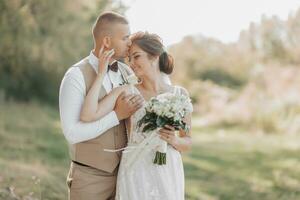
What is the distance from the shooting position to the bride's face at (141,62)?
2.76m

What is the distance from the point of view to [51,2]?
8.97 meters

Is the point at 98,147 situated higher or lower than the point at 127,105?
lower

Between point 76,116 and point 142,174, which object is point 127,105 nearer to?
point 76,116

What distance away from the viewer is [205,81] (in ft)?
38.7

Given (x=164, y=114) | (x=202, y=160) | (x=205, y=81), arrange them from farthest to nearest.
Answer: (x=205, y=81) → (x=202, y=160) → (x=164, y=114)

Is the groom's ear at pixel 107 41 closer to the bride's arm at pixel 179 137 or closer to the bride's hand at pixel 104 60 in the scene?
the bride's hand at pixel 104 60

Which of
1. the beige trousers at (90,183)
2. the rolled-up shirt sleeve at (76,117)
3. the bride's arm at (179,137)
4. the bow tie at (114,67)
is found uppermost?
the bow tie at (114,67)

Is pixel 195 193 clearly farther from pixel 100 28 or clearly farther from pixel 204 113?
pixel 100 28

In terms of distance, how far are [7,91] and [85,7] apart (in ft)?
7.20

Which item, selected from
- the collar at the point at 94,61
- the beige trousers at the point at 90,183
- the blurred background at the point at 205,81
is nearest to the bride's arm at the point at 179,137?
the beige trousers at the point at 90,183

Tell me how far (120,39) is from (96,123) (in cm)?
37

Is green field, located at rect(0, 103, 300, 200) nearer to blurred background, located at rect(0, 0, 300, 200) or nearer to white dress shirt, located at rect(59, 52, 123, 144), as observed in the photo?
blurred background, located at rect(0, 0, 300, 200)

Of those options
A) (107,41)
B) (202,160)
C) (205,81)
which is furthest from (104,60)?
(205,81)

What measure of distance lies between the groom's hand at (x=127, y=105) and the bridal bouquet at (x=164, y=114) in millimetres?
54
